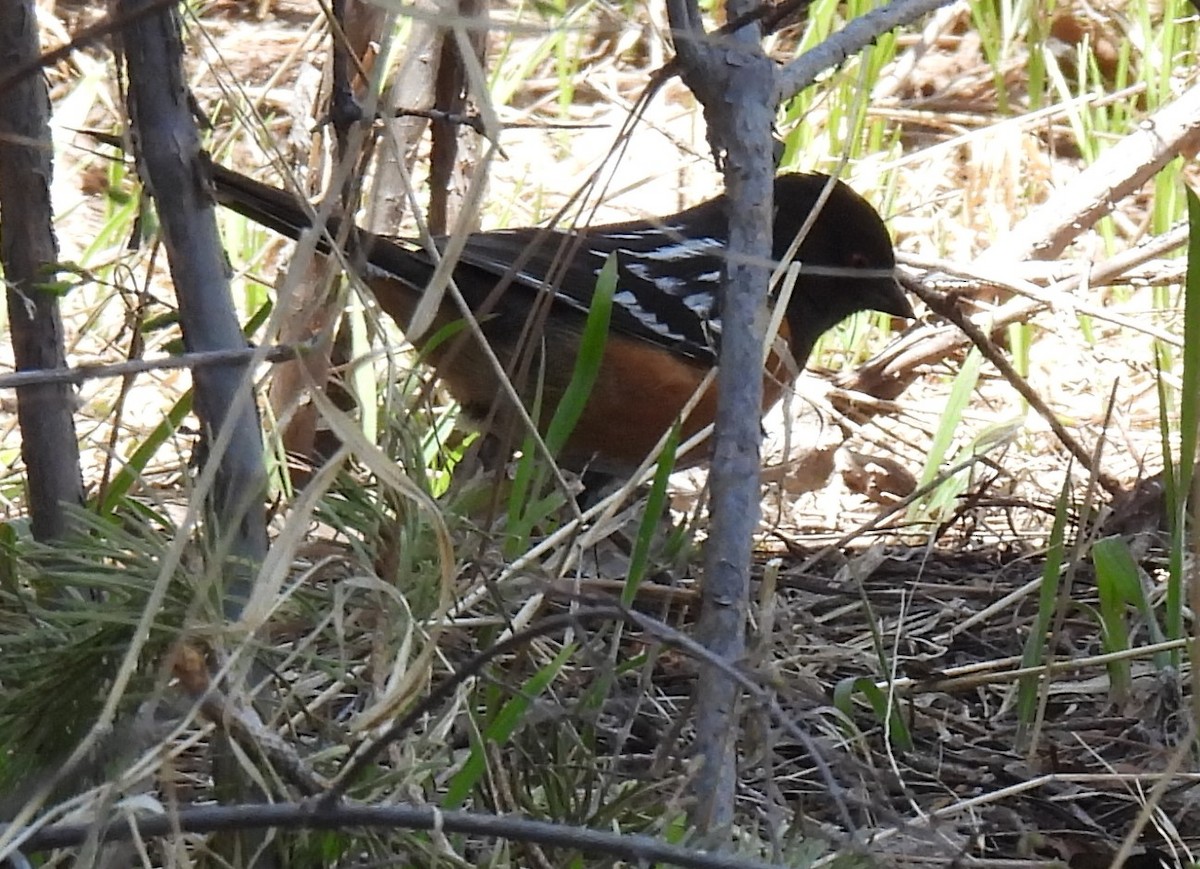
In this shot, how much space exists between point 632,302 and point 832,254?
0.47m

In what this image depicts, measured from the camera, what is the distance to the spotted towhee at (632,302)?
2.70m

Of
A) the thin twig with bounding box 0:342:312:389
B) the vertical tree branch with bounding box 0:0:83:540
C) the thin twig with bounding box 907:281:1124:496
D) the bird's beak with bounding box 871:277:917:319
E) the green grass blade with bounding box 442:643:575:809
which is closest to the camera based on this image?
the thin twig with bounding box 0:342:312:389

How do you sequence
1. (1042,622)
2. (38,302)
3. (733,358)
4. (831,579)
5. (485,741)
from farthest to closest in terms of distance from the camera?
(831,579)
(1042,622)
(38,302)
(733,358)
(485,741)

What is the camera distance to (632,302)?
2.98m

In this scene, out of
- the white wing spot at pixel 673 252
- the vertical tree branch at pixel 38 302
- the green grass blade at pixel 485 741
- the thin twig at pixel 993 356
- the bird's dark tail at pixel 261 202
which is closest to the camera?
the green grass blade at pixel 485 741

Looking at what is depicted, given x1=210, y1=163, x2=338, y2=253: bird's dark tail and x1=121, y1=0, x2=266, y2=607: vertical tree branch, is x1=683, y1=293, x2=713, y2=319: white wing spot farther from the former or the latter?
x1=121, y1=0, x2=266, y2=607: vertical tree branch

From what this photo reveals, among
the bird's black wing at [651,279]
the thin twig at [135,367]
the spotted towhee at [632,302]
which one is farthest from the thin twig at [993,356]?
the thin twig at [135,367]

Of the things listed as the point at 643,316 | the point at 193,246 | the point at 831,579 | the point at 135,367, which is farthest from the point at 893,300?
the point at 135,367

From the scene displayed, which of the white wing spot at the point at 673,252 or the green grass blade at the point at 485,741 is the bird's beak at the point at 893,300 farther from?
the green grass blade at the point at 485,741

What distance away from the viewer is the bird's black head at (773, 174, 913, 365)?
10.1ft

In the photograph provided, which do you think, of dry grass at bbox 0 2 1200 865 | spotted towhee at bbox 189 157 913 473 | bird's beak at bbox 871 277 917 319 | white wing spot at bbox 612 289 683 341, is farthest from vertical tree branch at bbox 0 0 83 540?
bird's beak at bbox 871 277 917 319

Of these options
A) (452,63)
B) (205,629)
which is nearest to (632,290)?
(452,63)

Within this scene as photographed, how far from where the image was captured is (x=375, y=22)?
229 centimetres

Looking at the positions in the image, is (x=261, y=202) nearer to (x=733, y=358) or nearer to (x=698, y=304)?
(x=733, y=358)
